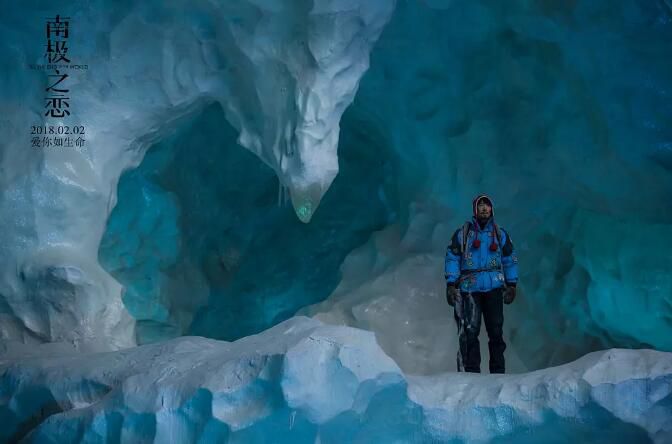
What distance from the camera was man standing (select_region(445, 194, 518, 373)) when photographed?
143 inches

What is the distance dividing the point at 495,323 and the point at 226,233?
2415mm

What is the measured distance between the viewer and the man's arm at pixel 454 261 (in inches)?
144

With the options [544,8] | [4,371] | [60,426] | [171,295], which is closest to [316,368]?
[60,426]

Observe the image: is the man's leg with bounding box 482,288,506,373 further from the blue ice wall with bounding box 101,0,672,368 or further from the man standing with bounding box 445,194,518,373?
the blue ice wall with bounding box 101,0,672,368

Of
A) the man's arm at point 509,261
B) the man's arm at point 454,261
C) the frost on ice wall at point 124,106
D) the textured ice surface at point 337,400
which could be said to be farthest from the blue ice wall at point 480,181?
the textured ice surface at point 337,400

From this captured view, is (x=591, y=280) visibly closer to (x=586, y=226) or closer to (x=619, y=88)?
(x=586, y=226)

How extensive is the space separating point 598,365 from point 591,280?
1.63 meters

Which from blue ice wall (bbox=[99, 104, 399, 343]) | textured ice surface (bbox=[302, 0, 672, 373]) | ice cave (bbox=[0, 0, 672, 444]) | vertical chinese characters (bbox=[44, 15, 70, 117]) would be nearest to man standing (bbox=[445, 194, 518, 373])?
ice cave (bbox=[0, 0, 672, 444])

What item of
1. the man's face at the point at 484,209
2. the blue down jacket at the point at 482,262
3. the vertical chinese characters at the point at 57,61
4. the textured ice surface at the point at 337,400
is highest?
the vertical chinese characters at the point at 57,61

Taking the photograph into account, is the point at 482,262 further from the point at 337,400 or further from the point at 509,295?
the point at 337,400

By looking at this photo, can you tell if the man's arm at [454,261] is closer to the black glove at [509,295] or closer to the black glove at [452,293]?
the black glove at [452,293]

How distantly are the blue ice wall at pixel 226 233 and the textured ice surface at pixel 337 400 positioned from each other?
2348mm

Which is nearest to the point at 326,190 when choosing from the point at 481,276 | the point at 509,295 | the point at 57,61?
the point at 481,276

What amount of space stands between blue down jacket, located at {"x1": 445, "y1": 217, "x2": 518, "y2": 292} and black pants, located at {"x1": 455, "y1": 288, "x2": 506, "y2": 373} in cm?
5
